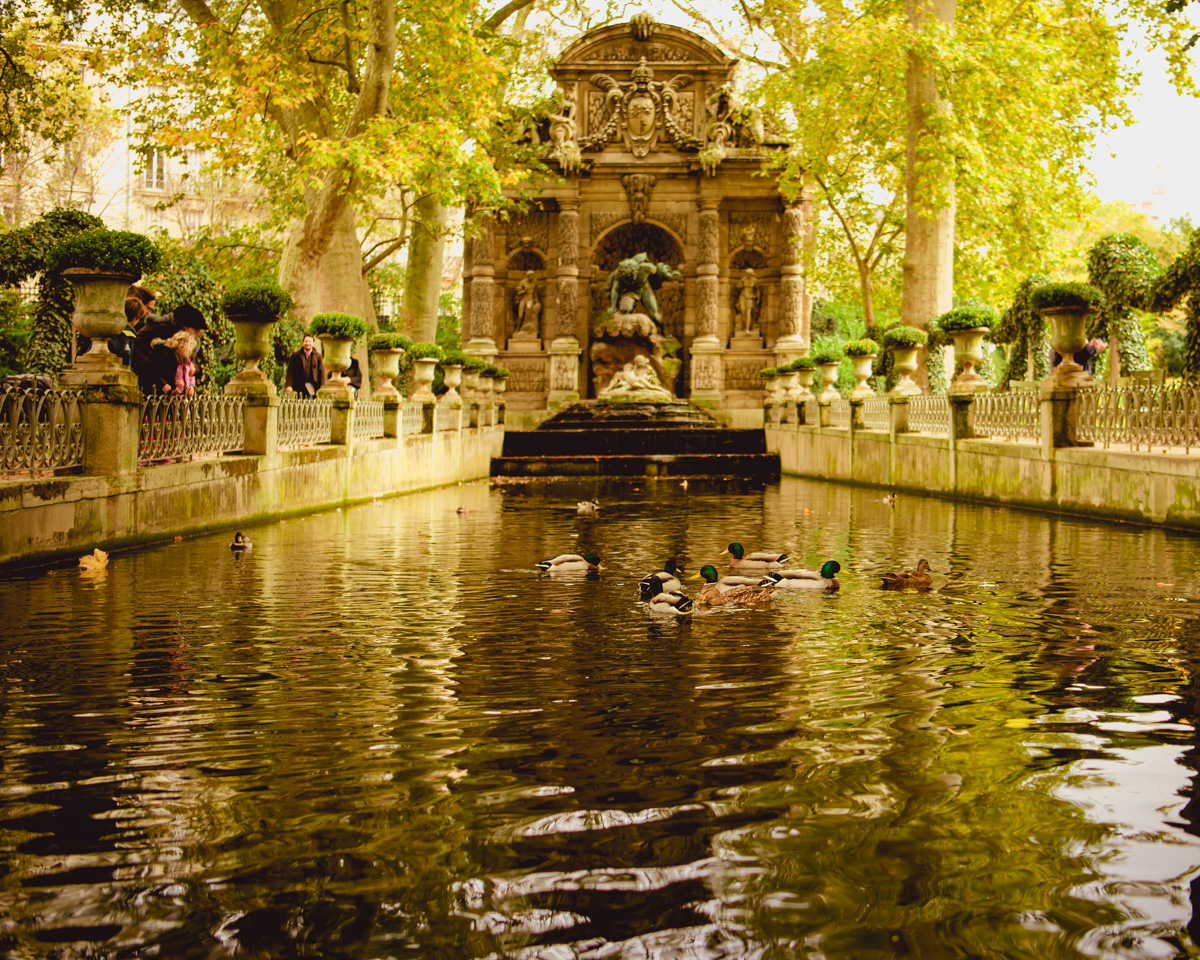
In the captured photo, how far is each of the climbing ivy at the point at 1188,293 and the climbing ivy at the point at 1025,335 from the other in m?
8.24

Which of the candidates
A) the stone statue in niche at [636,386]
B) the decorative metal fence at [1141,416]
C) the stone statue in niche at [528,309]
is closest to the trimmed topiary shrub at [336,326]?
the decorative metal fence at [1141,416]

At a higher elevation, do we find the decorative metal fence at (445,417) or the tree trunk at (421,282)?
the tree trunk at (421,282)

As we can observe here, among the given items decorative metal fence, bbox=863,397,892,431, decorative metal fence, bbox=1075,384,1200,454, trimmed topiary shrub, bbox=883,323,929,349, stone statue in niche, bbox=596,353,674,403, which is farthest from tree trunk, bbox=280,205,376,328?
decorative metal fence, bbox=1075,384,1200,454

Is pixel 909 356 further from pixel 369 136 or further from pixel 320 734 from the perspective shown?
pixel 320 734

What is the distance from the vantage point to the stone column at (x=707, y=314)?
3634 centimetres

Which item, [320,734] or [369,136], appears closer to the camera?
[320,734]

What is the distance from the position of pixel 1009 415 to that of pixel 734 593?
1025 centimetres

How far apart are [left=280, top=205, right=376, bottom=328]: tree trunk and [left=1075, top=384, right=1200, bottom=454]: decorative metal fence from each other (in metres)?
13.0

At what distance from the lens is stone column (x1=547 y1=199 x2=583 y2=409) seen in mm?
36344

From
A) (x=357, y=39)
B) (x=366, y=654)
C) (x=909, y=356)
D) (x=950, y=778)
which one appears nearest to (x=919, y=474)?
(x=909, y=356)

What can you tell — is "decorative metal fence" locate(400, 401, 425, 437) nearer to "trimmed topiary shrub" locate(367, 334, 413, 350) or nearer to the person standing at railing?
"trimmed topiary shrub" locate(367, 334, 413, 350)

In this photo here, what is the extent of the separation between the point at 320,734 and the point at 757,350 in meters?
33.2

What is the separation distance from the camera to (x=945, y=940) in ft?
9.26

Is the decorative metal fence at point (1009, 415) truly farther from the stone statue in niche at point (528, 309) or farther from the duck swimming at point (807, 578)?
the stone statue in niche at point (528, 309)
